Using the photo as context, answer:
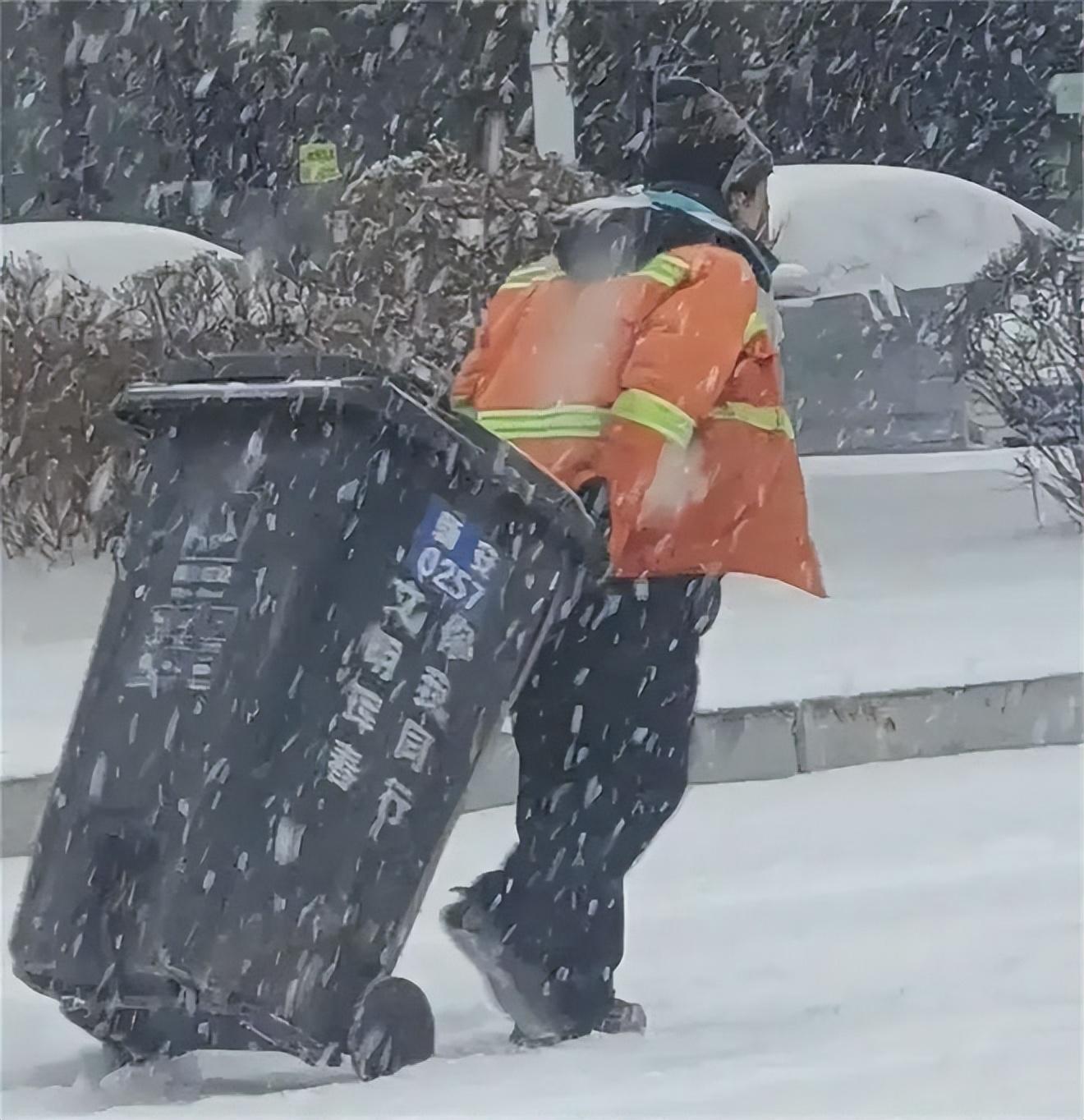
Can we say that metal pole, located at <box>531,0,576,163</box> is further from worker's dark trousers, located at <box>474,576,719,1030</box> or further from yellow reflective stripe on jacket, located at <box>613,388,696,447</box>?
yellow reflective stripe on jacket, located at <box>613,388,696,447</box>

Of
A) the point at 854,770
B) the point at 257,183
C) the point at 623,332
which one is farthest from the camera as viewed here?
the point at 257,183

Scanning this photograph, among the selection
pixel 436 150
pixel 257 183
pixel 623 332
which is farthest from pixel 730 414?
pixel 257 183

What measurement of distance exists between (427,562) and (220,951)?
70 centimetres

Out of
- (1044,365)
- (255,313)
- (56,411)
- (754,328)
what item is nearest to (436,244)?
(255,313)

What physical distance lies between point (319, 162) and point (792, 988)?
13754mm

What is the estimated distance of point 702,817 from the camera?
572cm

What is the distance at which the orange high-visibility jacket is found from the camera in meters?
3.79

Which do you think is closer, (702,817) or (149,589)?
(149,589)

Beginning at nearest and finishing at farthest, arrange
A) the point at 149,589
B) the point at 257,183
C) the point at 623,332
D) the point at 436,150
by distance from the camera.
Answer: the point at 149,589
the point at 623,332
the point at 436,150
the point at 257,183

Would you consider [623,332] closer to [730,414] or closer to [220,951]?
[730,414]

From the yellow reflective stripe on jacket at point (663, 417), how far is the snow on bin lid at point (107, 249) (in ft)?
24.8

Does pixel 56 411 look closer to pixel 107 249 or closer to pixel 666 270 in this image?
pixel 107 249

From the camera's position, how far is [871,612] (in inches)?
335

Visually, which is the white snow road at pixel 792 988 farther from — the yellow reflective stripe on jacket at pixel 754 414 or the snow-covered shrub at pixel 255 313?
the snow-covered shrub at pixel 255 313
